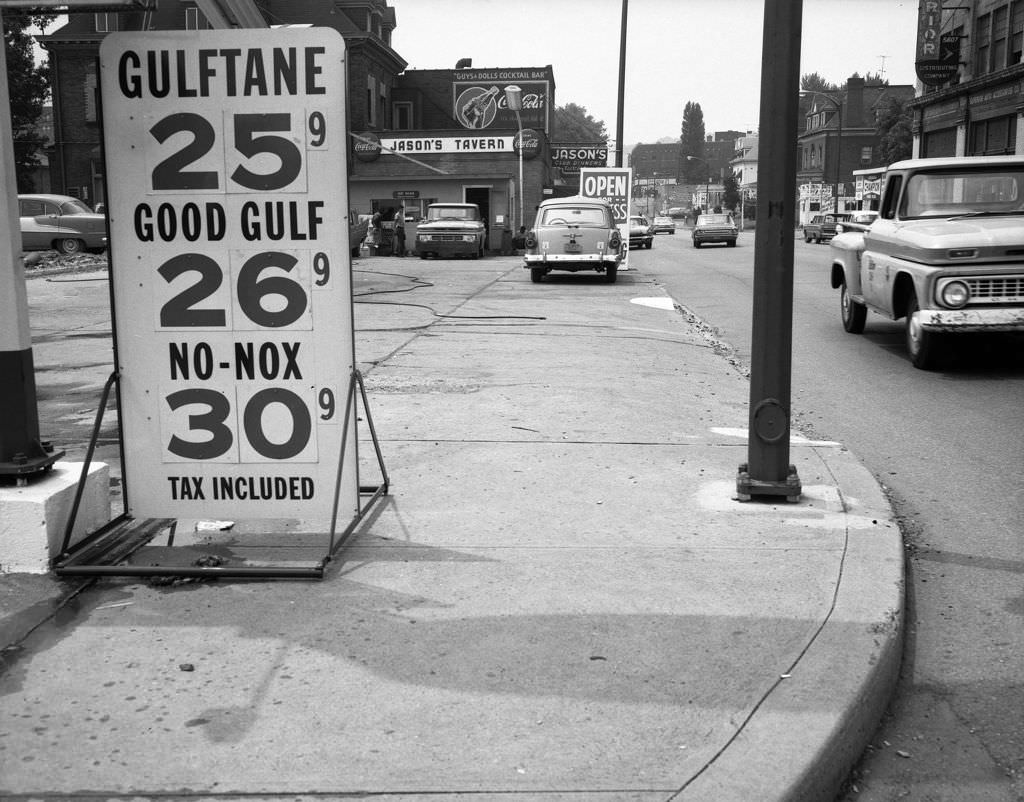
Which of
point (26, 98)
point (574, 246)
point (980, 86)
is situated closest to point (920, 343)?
point (574, 246)

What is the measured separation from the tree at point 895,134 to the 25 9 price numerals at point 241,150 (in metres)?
73.2

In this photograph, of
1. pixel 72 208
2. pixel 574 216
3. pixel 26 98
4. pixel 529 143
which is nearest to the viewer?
pixel 574 216

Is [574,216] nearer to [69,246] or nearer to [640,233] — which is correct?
[69,246]

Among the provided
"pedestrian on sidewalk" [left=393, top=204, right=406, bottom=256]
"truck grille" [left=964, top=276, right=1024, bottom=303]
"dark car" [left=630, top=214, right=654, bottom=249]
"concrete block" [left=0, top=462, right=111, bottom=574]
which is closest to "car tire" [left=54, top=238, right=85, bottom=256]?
"pedestrian on sidewalk" [left=393, top=204, right=406, bottom=256]

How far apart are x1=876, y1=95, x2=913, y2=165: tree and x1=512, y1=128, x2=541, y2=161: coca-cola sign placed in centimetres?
3536

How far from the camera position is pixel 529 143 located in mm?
45875

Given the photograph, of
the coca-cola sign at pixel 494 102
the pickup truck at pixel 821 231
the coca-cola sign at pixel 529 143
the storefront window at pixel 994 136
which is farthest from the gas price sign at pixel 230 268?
the coca-cola sign at pixel 494 102

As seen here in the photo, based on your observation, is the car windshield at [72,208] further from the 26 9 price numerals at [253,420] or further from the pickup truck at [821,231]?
the pickup truck at [821,231]

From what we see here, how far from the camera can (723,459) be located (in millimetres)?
6332

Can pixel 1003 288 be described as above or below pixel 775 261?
→ below

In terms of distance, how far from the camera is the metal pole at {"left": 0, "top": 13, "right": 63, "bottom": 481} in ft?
13.8

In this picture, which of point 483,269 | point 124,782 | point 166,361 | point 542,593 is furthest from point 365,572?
point 483,269

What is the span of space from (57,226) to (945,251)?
26.3 meters

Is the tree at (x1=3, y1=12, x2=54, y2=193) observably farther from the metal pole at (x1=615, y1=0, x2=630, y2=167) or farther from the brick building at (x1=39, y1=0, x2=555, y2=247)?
the metal pole at (x1=615, y1=0, x2=630, y2=167)
